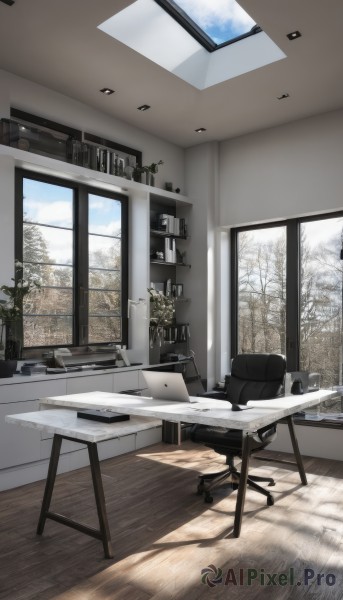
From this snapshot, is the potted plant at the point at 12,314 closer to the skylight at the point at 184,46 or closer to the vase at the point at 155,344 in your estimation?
the vase at the point at 155,344

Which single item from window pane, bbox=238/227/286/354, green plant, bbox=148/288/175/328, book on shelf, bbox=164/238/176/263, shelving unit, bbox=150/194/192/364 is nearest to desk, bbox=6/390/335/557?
green plant, bbox=148/288/175/328

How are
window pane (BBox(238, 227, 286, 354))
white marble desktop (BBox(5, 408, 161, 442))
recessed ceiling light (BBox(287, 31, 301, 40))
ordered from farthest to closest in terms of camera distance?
window pane (BBox(238, 227, 286, 354))
recessed ceiling light (BBox(287, 31, 301, 40))
white marble desktop (BBox(5, 408, 161, 442))

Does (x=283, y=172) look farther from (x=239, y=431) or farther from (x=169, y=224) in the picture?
(x=239, y=431)

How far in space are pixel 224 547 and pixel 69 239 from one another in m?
3.48

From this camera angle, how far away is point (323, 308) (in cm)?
554

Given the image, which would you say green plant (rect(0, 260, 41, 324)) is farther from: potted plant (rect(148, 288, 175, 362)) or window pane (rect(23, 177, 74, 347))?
potted plant (rect(148, 288, 175, 362))

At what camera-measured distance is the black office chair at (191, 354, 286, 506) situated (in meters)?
3.68

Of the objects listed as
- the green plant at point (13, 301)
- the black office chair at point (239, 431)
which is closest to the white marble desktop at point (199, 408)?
the black office chair at point (239, 431)

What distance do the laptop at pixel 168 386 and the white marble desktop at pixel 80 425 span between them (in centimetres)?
30

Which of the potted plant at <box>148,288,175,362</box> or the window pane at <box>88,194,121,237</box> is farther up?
the window pane at <box>88,194,121,237</box>

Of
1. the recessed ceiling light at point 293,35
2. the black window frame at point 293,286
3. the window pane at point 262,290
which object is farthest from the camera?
the window pane at point 262,290

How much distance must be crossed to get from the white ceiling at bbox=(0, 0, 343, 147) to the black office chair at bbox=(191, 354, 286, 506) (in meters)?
2.65

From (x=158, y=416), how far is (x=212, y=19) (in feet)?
12.0

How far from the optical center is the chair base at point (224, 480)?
3738mm
